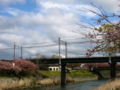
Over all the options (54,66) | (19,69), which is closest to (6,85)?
(19,69)

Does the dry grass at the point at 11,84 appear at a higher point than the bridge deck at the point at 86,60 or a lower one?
lower

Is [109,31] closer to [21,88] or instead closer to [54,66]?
[21,88]

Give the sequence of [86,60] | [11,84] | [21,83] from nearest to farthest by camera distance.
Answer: [11,84] → [21,83] → [86,60]

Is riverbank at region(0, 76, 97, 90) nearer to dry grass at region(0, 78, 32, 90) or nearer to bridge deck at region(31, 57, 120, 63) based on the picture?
dry grass at region(0, 78, 32, 90)

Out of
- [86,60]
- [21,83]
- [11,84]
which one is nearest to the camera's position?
[11,84]

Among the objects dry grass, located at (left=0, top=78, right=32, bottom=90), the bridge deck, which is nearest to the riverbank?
dry grass, located at (left=0, top=78, right=32, bottom=90)

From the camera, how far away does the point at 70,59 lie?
70.9 metres

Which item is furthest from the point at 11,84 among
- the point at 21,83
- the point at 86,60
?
the point at 86,60

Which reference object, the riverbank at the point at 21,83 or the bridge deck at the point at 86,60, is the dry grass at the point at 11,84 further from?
the bridge deck at the point at 86,60

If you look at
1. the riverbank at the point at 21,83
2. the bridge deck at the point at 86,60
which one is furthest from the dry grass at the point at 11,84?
the bridge deck at the point at 86,60

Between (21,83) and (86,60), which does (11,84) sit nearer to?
(21,83)

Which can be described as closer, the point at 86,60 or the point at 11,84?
the point at 11,84

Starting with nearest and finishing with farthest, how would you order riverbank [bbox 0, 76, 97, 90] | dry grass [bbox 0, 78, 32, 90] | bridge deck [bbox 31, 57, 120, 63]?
1. dry grass [bbox 0, 78, 32, 90]
2. riverbank [bbox 0, 76, 97, 90]
3. bridge deck [bbox 31, 57, 120, 63]

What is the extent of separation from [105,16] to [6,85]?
112 ft
